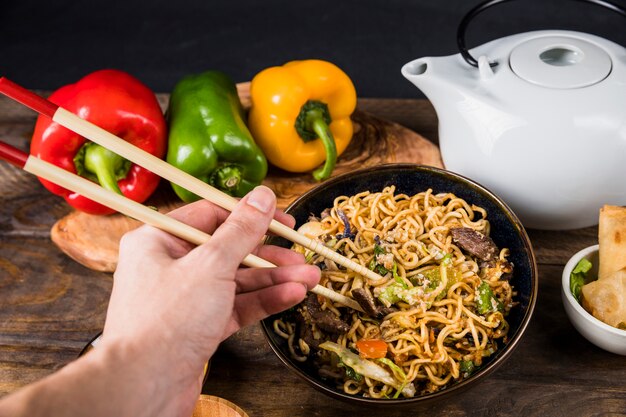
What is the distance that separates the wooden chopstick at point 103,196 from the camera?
1.42m

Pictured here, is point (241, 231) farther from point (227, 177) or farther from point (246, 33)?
point (246, 33)

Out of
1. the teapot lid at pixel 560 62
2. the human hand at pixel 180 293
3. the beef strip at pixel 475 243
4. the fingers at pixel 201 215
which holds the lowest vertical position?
the beef strip at pixel 475 243

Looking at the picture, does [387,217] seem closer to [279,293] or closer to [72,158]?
[279,293]

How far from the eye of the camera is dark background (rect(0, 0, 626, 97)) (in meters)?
3.91

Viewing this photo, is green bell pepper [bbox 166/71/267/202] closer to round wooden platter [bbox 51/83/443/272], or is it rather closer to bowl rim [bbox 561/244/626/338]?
round wooden platter [bbox 51/83/443/272]

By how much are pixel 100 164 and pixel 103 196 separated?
969 mm

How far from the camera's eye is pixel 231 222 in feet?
5.20

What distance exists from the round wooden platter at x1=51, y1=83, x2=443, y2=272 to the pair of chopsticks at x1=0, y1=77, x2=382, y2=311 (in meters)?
0.80

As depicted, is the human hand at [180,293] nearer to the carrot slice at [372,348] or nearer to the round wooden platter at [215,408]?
the round wooden platter at [215,408]

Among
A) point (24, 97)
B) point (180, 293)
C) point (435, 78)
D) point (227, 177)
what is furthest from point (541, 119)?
point (24, 97)

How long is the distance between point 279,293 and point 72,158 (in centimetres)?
111

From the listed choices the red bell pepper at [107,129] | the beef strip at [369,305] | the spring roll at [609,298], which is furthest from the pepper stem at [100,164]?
the spring roll at [609,298]

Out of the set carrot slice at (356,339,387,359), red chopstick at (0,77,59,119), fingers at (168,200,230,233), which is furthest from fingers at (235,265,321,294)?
Answer: red chopstick at (0,77,59,119)

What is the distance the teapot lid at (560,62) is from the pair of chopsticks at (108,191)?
869 mm
